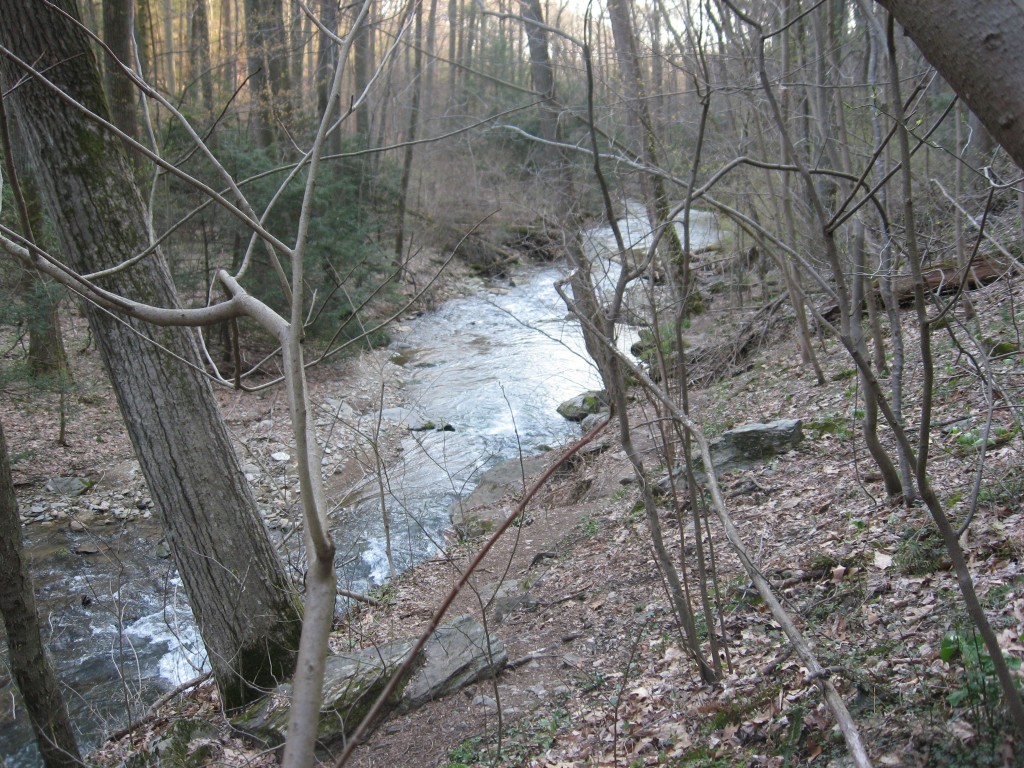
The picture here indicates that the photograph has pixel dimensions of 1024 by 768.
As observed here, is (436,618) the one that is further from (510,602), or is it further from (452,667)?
(510,602)

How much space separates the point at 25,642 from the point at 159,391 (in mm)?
1531

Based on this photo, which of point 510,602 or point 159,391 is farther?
point 510,602

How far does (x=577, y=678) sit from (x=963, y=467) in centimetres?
249

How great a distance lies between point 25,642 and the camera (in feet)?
13.8

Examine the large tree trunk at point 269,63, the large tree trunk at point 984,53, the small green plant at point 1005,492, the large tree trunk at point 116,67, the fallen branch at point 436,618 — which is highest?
the large tree trunk at point 269,63

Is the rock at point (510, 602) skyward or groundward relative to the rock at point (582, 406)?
groundward

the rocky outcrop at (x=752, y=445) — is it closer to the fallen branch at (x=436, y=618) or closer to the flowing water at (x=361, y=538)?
the flowing water at (x=361, y=538)

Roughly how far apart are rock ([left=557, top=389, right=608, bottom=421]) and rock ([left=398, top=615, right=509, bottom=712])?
689cm

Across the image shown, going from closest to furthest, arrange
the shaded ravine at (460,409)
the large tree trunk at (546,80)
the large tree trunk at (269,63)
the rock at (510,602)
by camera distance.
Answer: the rock at (510,602) < the shaded ravine at (460,409) < the large tree trunk at (546,80) < the large tree trunk at (269,63)

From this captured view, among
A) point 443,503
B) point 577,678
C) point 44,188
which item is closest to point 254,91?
point 443,503

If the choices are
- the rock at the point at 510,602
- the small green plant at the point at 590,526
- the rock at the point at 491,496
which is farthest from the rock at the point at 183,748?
the rock at the point at 491,496

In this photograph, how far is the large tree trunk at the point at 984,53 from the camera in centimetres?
153

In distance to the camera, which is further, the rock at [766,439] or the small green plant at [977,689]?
the rock at [766,439]

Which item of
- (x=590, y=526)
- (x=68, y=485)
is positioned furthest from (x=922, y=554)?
(x=68, y=485)
